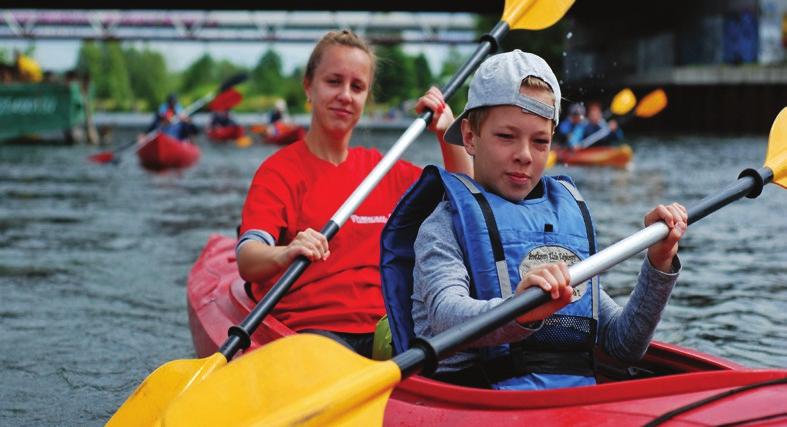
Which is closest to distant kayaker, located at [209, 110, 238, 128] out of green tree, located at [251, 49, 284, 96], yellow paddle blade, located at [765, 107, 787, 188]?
green tree, located at [251, 49, 284, 96]

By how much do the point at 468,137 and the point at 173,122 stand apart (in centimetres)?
1516

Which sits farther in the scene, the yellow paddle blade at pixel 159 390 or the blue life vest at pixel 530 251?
the yellow paddle blade at pixel 159 390

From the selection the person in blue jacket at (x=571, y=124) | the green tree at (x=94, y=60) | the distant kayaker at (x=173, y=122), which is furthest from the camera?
the green tree at (x=94, y=60)

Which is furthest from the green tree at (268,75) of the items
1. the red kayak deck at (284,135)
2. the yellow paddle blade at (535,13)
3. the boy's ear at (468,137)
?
the boy's ear at (468,137)

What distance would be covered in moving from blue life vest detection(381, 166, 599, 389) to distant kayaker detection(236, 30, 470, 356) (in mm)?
799

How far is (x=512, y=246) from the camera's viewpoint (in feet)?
8.08

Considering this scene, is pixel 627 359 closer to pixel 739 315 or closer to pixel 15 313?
pixel 739 315

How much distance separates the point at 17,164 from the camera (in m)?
16.8

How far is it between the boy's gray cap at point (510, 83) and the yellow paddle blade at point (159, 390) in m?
1.04

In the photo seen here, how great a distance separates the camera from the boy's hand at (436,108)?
3.65 m

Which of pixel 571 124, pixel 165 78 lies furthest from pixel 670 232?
pixel 165 78

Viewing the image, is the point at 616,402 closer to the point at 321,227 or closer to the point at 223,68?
the point at 321,227

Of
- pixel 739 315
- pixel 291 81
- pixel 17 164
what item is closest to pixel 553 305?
pixel 739 315

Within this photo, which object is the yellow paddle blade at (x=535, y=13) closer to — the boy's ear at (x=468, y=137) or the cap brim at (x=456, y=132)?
the cap brim at (x=456, y=132)
